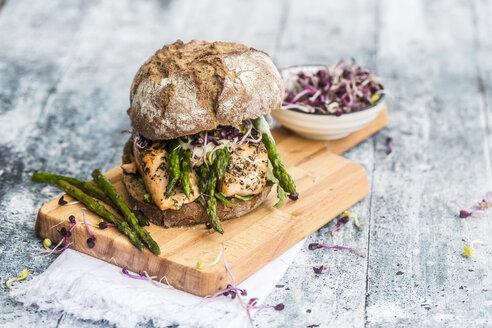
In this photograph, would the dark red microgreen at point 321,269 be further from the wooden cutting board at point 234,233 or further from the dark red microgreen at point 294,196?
the dark red microgreen at point 294,196

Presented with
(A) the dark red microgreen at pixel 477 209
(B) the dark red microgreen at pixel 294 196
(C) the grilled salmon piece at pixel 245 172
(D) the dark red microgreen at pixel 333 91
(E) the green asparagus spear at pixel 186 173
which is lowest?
(A) the dark red microgreen at pixel 477 209

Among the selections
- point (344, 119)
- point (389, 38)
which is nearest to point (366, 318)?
point (344, 119)

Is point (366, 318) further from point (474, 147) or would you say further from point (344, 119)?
point (474, 147)

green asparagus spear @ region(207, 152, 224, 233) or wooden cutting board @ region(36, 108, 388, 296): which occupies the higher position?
green asparagus spear @ region(207, 152, 224, 233)

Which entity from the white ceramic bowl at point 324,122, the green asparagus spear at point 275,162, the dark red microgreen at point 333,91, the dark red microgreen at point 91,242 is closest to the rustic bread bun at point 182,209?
the green asparagus spear at point 275,162

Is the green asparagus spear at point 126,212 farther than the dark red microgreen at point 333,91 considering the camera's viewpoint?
No

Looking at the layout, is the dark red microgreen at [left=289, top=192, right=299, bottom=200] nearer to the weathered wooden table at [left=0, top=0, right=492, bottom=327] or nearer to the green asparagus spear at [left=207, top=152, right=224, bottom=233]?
the weathered wooden table at [left=0, top=0, right=492, bottom=327]

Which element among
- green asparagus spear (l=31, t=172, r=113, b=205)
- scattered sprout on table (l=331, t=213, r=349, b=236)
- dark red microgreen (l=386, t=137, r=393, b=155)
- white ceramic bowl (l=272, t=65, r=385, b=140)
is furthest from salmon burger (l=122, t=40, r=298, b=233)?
dark red microgreen (l=386, t=137, r=393, b=155)
